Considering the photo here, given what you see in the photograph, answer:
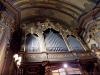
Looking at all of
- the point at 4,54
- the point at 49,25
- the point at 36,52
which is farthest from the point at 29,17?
the point at 4,54

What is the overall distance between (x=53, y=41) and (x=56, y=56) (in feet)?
4.16

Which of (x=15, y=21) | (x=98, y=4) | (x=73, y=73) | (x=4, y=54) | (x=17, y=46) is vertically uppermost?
(x=98, y=4)

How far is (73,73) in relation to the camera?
28.6ft

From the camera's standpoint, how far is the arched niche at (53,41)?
942 cm

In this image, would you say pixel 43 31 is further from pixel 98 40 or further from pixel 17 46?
pixel 98 40

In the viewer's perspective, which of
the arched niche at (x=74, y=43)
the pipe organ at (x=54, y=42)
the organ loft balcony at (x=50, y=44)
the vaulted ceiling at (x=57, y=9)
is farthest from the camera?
the vaulted ceiling at (x=57, y=9)

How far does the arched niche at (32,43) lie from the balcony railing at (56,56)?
45 cm

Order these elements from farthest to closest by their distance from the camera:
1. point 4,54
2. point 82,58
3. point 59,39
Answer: point 59,39, point 82,58, point 4,54

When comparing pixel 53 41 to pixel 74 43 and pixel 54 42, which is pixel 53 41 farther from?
pixel 74 43

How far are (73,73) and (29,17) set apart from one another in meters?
5.08

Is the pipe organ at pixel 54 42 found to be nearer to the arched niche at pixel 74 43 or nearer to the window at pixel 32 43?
the arched niche at pixel 74 43

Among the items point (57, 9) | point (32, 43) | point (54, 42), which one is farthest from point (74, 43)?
point (57, 9)

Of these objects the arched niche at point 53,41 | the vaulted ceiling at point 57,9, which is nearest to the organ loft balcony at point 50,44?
Result: the arched niche at point 53,41

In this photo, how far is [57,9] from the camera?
11.6m
